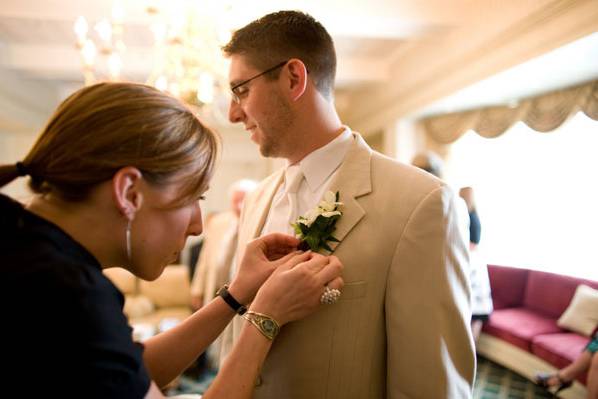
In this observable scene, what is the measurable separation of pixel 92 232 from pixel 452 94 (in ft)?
16.5

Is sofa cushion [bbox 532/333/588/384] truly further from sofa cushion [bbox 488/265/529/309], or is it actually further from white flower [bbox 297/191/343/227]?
white flower [bbox 297/191/343/227]

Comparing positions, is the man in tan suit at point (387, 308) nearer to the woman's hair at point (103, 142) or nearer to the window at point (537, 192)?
the woman's hair at point (103, 142)

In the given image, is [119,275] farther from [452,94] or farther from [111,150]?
[111,150]

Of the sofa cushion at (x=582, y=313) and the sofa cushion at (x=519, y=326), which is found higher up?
the sofa cushion at (x=582, y=313)

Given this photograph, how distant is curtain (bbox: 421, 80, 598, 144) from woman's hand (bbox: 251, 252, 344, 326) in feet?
15.5

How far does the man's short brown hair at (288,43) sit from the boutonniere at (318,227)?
20.1 inches

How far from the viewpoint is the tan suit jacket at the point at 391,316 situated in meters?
1.17

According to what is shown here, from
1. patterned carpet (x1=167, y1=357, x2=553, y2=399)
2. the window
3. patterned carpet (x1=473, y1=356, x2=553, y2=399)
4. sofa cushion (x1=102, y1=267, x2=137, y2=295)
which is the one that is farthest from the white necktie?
sofa cushion (x1=102, y1=267, x2=137, y2=295)

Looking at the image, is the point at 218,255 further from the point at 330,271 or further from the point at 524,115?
the point at 524,115

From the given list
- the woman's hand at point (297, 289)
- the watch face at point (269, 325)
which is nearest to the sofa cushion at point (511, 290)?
the woman's hand at point (297, 289)

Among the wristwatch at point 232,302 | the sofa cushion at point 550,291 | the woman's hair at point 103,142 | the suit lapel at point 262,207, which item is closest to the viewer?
the woman's hair at point 103,142

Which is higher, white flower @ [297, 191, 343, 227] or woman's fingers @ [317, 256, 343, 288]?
white flower @ [297, 191, 343, 227]

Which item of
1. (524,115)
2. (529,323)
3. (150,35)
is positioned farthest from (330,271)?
(150,35)

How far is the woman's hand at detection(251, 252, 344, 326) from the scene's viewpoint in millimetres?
1088
